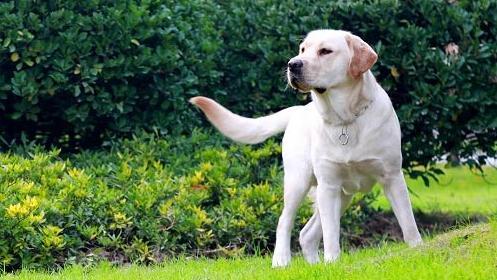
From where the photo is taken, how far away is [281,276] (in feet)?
19.9

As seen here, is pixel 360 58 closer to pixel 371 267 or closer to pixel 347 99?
pixel 347 99

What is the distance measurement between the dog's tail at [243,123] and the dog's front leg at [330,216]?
Answer: 1086mm

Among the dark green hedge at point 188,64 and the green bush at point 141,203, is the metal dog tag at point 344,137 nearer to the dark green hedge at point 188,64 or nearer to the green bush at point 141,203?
the green bush at point 141,203

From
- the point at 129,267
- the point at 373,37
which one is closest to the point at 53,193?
the point at 129,267

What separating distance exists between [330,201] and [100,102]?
10.3 feet

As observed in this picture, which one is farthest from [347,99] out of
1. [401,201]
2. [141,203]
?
[141,203]

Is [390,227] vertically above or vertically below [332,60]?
below

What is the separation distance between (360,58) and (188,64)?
334 cm

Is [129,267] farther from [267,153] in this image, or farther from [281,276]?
[267,153]

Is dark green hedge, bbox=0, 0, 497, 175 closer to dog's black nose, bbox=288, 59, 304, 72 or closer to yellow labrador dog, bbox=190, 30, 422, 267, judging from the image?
yellow labrador dog, bbox=190, 30, 422, 267

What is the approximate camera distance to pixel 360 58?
7043mm

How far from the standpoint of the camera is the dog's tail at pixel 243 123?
8.17m

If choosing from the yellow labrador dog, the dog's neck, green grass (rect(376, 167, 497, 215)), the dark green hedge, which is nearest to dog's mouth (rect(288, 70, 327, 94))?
the yellow labrador dog

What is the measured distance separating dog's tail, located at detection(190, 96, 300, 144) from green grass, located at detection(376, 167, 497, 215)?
2.38 m
